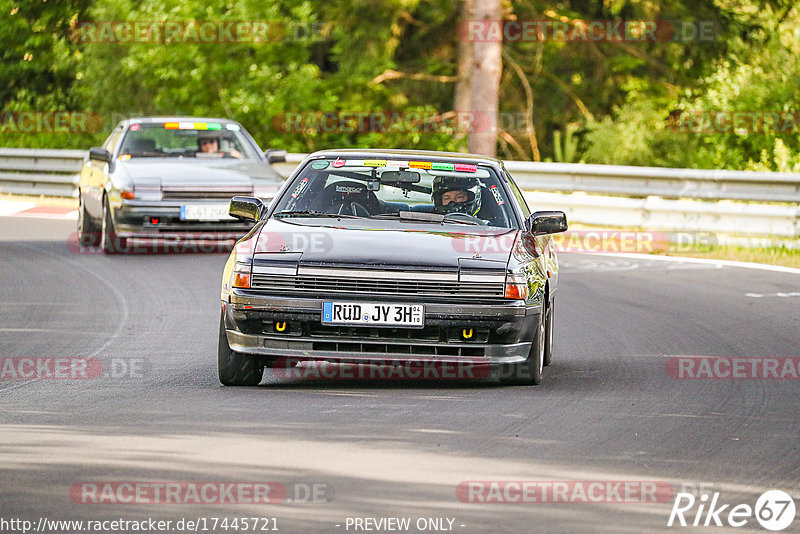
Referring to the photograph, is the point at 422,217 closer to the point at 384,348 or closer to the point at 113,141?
the point at 384,348

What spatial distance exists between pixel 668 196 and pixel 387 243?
520 inches

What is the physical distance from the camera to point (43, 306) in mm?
13102

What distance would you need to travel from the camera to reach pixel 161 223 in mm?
17312

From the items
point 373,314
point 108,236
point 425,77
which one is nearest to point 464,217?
point 373,314

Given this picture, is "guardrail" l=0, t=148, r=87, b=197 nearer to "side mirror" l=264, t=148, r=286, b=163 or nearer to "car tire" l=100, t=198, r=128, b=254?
"side mirror" l=264, t=148, r=286, b=163

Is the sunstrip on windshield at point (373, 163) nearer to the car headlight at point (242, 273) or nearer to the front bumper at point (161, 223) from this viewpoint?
the car headlight at point (242, 273)

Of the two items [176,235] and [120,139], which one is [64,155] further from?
[176,235]

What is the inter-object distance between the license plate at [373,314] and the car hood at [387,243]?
0.25 metres

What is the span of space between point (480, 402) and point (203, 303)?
5476mm

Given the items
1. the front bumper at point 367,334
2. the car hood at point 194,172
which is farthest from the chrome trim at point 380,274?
the car hood at point 194,172

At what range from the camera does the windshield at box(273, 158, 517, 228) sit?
9758 mm

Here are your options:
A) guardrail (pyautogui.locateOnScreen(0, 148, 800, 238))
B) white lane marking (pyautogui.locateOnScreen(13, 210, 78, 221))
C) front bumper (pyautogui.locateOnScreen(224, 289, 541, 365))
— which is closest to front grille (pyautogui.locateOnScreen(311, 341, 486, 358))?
front bumper (pyautogui.locateOnScreen(224, 289, 541, 365))

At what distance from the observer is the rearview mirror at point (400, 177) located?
9953mm

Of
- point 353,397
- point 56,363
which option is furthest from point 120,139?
point 353,397
